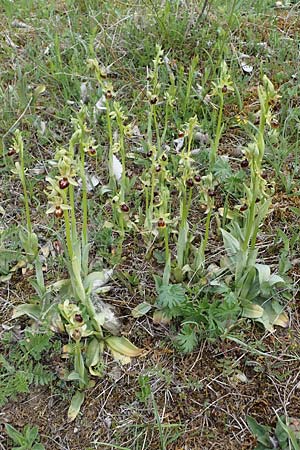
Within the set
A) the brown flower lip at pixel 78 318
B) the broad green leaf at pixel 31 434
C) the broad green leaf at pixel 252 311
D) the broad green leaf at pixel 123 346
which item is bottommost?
the broad green leaf at pixel 31 434

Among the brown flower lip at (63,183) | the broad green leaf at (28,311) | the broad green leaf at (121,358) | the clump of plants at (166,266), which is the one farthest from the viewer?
the broad green leaf at (28,311)

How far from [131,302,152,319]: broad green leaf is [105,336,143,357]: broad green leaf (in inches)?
5.0

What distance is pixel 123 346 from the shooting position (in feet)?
7.63

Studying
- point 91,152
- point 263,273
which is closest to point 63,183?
point 91,152

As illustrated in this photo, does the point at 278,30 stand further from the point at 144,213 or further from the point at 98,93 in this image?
the point at 144,213

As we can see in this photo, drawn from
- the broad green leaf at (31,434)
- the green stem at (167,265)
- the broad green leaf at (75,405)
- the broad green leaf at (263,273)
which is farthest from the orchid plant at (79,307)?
the broad green leaf at (263,273)

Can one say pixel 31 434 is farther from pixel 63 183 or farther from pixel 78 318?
pixel 63 183

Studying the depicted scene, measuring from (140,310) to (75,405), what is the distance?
49 centimetres

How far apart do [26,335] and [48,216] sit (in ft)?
2.50

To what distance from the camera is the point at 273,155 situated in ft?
9.74

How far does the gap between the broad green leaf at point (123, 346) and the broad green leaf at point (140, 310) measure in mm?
127

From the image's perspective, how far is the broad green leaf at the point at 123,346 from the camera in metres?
2.31

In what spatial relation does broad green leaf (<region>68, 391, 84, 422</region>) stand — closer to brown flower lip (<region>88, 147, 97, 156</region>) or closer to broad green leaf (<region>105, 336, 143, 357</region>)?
broad green leaf (<region>105, 336, 143, 357</region>)

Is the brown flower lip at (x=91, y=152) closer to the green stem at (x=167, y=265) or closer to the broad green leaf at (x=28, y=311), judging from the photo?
the green stem at (x=167, y=265)
